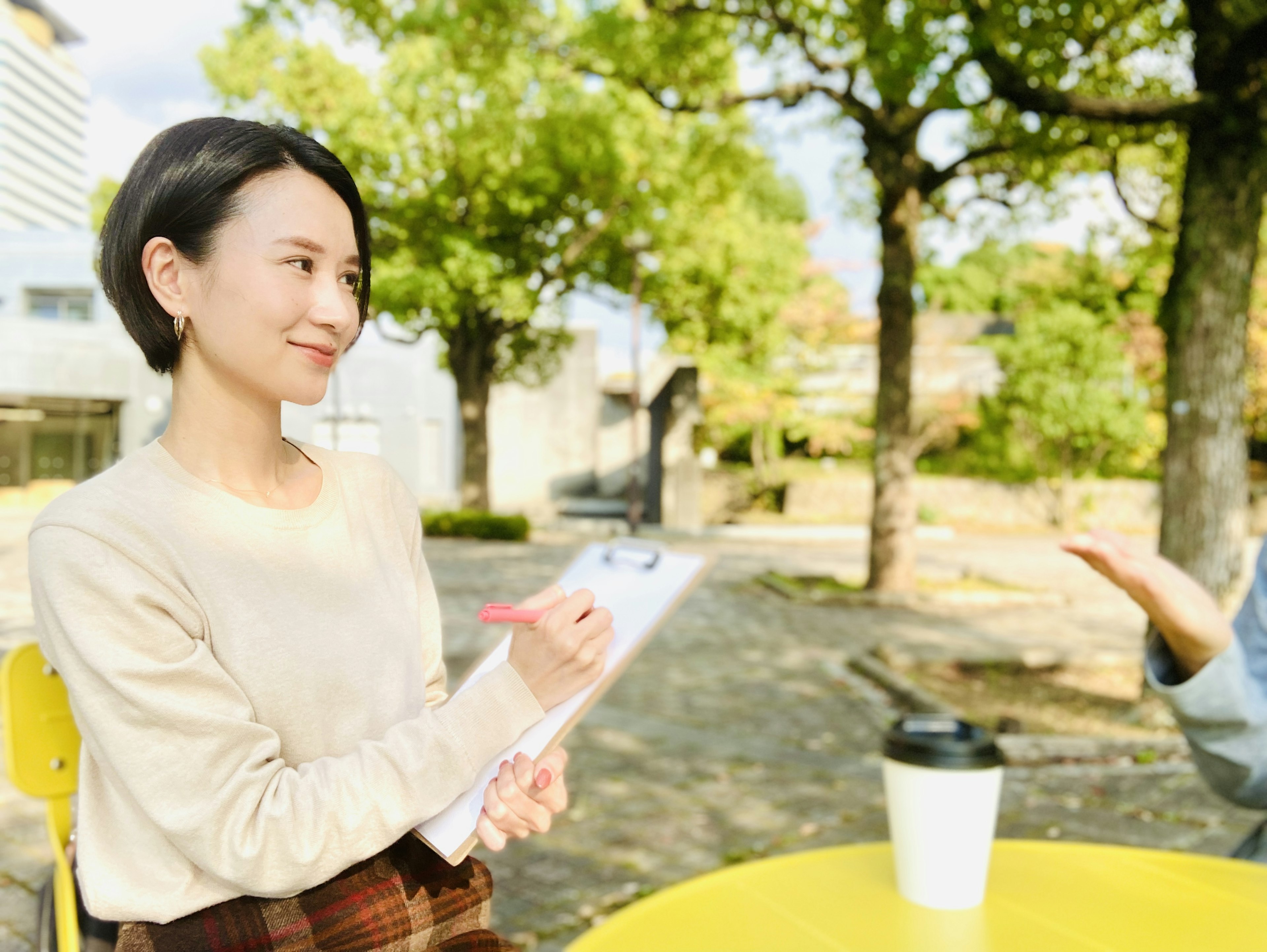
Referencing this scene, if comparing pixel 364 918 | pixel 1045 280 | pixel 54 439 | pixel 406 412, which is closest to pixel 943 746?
pixel 364 918

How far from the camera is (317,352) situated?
1.20 m

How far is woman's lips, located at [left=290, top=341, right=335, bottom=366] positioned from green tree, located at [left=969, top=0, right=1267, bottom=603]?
4.62m

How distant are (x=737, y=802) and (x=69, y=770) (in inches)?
125

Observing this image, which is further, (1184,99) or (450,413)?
(450,413)

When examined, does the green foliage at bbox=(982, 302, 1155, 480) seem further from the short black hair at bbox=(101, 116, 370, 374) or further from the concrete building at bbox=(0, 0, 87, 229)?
the concrete building at bbox=(0, 0, 87, 229)

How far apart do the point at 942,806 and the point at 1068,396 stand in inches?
889

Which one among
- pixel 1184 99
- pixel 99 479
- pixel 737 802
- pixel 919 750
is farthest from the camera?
pixel 1184 99

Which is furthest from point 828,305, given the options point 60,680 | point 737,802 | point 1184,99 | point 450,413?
point 60,680

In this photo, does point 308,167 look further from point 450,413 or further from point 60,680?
point 450,413

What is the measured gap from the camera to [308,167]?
1.21m

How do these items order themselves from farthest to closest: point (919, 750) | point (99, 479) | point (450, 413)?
point (450, 413) < point (919, 750) < point (99, 479)

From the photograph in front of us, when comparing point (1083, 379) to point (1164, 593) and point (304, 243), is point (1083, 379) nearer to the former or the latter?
point (1164, 593)

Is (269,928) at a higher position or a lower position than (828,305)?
lower

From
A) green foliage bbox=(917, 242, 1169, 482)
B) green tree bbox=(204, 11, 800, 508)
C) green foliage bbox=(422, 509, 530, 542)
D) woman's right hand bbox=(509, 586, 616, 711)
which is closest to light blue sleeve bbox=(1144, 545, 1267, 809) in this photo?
woman's right hand bbox=(509, 586, 616, 711)
